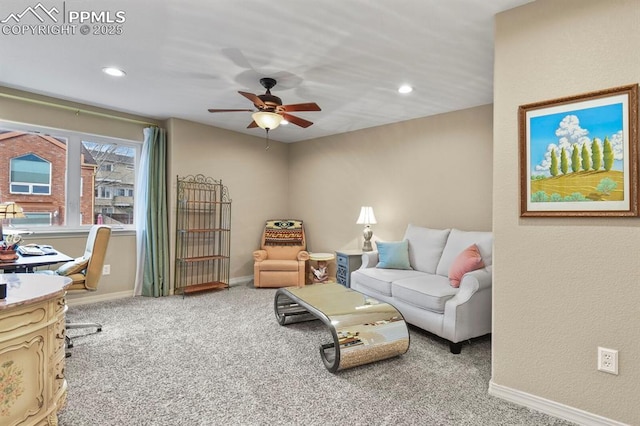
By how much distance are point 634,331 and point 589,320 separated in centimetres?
18

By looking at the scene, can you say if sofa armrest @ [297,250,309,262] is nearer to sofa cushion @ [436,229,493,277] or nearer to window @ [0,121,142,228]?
sofa cushion @ [436,229,493,277]

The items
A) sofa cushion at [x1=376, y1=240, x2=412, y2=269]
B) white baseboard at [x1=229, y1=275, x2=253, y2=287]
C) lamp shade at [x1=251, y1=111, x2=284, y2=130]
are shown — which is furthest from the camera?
white baseboard at [x1=229, y1=275, x2=253, y2=287]

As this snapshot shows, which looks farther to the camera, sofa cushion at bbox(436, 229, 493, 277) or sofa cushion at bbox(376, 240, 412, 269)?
sofa cushion at bbox(376, 240, 412, 269)

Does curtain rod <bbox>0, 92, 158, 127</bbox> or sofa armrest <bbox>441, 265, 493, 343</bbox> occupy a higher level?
curtain rod <bbox>0, 92, 158, 127</bbox>

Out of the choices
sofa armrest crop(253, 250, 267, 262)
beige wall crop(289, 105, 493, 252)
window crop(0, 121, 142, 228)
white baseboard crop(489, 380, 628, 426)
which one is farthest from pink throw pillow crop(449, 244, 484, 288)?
window crop(0, 121, 142, 228)

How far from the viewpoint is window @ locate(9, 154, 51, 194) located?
367cm

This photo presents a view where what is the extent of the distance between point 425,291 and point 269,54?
7.89 feet

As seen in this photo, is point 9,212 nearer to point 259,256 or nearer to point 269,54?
point 269,54

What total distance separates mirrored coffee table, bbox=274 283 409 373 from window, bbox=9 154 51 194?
11.0 feet

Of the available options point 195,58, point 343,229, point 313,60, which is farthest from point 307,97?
point 343,229

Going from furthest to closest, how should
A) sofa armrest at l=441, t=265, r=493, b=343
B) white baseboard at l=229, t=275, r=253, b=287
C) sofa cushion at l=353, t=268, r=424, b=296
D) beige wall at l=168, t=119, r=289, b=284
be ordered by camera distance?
1. white baseboard at l=229, t=275, r=253, b=287
2. beige wall at l=168, t=119, r=289, b=284
3. sofa cushion at l=353, t=268, r=424, b=296
4. sofa armrest at l=441, t=265, r=493, b=343

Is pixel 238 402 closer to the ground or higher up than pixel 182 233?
closer to the ground

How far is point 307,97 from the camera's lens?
3727 mm

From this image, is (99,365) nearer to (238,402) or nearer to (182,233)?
(238,402)
